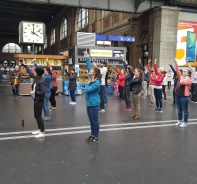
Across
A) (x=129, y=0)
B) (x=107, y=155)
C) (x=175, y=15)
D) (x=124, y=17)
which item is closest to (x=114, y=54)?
(x=129, y=0)

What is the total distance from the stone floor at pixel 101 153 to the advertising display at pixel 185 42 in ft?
50.7

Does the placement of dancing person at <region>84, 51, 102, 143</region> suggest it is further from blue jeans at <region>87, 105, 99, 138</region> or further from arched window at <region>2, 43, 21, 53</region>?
arched window at <region>2, 43, 21, 53</region>

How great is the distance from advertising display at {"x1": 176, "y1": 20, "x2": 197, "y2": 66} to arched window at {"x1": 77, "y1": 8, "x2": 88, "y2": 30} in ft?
62.4

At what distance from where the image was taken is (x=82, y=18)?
39.3 metres

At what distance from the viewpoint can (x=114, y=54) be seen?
1795 cm

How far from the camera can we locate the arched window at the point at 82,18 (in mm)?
37844

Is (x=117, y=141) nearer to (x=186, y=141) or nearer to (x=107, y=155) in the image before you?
(x=107, y=155)

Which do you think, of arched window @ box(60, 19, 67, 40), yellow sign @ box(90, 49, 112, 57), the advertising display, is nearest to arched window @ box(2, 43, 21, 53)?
arched window @ box(60, 19, 67, 40)

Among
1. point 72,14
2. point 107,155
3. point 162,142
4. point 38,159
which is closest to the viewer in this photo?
point 38,159

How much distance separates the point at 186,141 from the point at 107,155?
206 centimetres

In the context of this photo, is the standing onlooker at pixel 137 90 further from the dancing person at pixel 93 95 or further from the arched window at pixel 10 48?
the arched window at pixel 10 48

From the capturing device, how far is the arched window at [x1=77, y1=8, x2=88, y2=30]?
37844 millimetres

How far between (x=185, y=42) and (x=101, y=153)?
1953cm

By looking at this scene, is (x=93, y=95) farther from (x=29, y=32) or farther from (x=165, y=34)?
(x=165, y=34)
